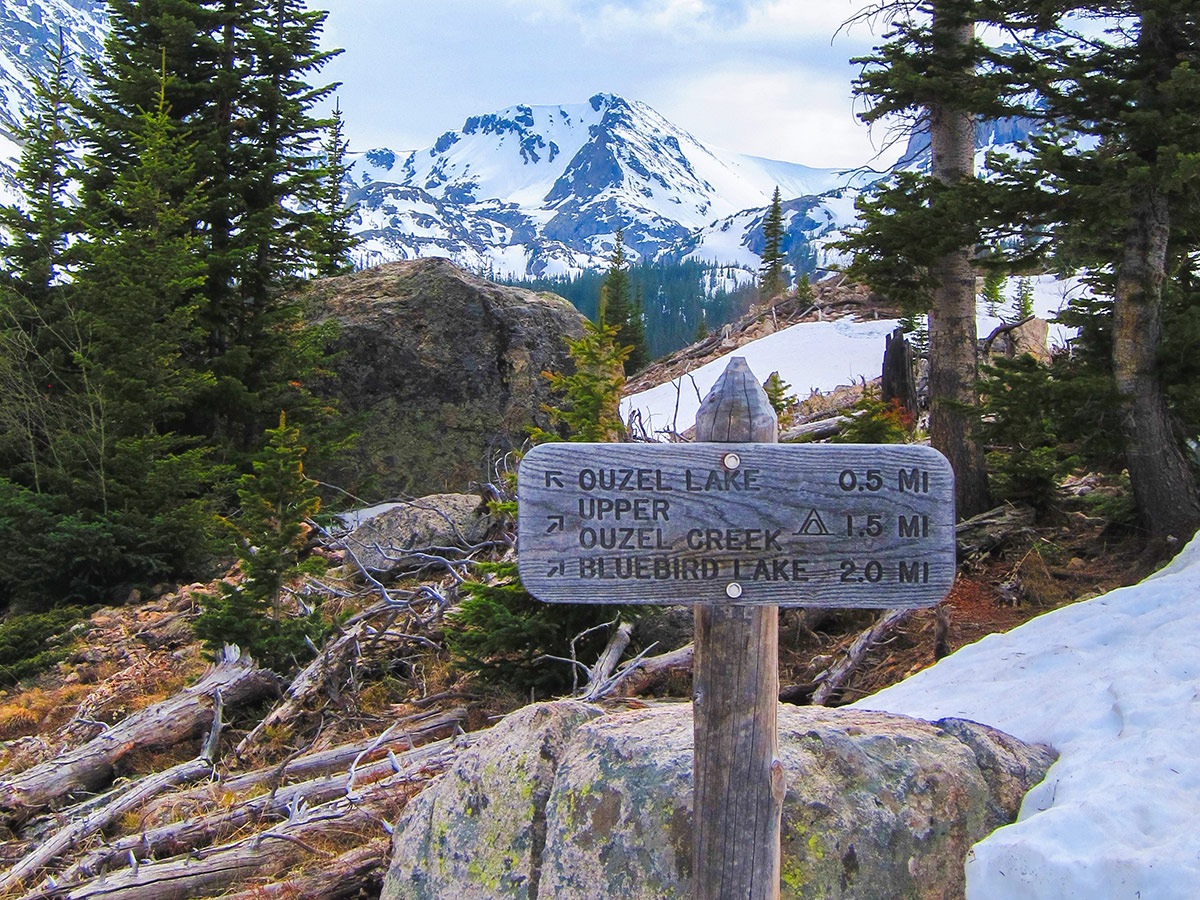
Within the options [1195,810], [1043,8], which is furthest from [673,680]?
[1043,8]

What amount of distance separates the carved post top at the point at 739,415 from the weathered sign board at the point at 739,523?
0.08m

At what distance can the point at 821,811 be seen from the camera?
10.2ft

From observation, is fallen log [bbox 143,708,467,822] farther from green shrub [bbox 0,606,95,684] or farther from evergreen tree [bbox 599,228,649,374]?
evergreen tree [bbox 599,228,649,374]

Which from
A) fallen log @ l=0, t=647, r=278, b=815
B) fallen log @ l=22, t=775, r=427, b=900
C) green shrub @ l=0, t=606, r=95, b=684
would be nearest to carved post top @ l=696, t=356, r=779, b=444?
fallen log @ l=22, t=775, r=427, b=900

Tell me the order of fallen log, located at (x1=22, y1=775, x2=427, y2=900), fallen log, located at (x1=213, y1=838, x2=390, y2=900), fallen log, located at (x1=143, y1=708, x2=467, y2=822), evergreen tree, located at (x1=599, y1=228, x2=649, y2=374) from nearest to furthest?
fallen log, located at (x1=213, y1=838, x2=390, y2=900), fallen log, located at (x1=22, y1=775, x2=427, y2=900), fallen log, located at (x1=143, y1=708, x2=467, y2=822), evergreen tree, located at (x1=599, y1=228, x2=649, y2=374)

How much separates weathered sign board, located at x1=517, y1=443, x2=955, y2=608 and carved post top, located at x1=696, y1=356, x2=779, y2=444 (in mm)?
84

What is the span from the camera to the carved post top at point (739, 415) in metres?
2.43

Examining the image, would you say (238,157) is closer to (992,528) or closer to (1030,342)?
(992,528)

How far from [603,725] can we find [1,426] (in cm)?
1070

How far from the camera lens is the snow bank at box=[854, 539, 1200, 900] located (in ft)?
9.22

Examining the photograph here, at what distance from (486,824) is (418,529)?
5.66 m

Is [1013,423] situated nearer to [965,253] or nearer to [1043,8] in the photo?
[965,253]

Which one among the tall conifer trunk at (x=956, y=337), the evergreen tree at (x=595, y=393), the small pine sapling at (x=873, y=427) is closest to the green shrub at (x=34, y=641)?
the evergreen tree at (x=595, y=393)

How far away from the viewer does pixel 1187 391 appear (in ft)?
18.8
